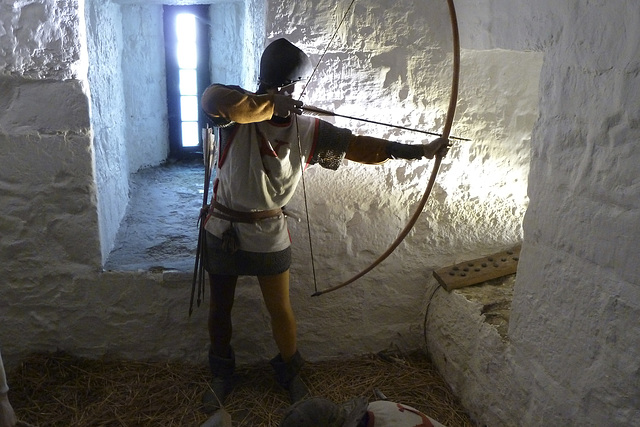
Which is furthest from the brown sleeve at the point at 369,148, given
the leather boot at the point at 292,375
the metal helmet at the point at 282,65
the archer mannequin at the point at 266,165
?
the leather boot at the point at 292,375

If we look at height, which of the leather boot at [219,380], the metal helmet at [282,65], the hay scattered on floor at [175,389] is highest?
the metal helmet at [282,65]

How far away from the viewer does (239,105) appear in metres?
1.75

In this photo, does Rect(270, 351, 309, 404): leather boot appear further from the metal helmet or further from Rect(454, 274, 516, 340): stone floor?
the metal helmet

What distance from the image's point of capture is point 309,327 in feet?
8.22

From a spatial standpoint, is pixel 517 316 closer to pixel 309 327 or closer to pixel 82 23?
pixel 309 327

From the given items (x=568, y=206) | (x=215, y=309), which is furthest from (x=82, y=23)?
(x=568, y=206)

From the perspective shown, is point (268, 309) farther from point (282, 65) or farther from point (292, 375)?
point (282, 65)

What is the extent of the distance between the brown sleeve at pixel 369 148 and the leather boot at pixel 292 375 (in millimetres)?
820

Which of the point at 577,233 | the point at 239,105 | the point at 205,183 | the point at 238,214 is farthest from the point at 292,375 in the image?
the point at 577,233

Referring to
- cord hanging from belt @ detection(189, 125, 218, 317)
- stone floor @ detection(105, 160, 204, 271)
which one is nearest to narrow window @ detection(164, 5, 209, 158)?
stone floor @ detection(105, 160, 204, 271)

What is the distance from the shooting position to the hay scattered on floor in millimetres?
2164

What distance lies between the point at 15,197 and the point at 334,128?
48.3 inches

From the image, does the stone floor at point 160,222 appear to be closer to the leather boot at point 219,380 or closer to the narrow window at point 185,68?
the narrow window at point 185,68

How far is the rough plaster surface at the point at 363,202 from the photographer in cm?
171
